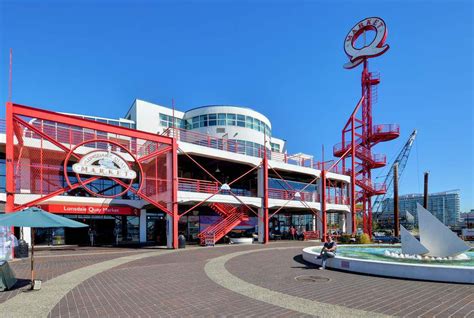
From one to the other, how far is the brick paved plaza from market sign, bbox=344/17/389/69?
36989 millimetres

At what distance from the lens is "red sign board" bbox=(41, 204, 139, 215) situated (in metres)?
23.9

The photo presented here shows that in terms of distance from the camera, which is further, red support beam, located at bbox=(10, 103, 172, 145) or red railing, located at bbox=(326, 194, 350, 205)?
red railing, located at bbox=(326, 194, 350, 205)

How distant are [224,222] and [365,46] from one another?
99.0ft

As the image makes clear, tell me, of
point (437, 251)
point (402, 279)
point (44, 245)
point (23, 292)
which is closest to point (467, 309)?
point (402, 279)

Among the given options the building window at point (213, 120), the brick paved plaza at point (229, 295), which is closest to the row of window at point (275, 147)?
the building window at point (213, 120)

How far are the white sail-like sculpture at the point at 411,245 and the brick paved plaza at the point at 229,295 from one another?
406 centimetres

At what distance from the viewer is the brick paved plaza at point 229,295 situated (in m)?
6.85

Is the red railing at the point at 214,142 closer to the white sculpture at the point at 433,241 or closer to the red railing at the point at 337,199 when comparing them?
the red railing at the point at 337,199

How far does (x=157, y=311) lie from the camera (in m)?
6.96

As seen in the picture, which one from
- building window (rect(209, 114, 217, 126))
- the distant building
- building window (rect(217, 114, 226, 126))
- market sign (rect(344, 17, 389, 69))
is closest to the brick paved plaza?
building window (rect(217, 114, 226, 126))

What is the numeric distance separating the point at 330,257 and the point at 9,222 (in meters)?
10.4

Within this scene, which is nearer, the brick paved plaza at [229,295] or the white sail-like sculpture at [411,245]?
the brick paved plaza at [229,295]

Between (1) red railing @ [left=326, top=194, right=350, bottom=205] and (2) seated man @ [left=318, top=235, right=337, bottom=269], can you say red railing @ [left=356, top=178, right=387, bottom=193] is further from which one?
(2) seated man @ [left=318, top=235, right=337, bottom=269]

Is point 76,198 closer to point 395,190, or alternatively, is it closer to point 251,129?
point 251,129
